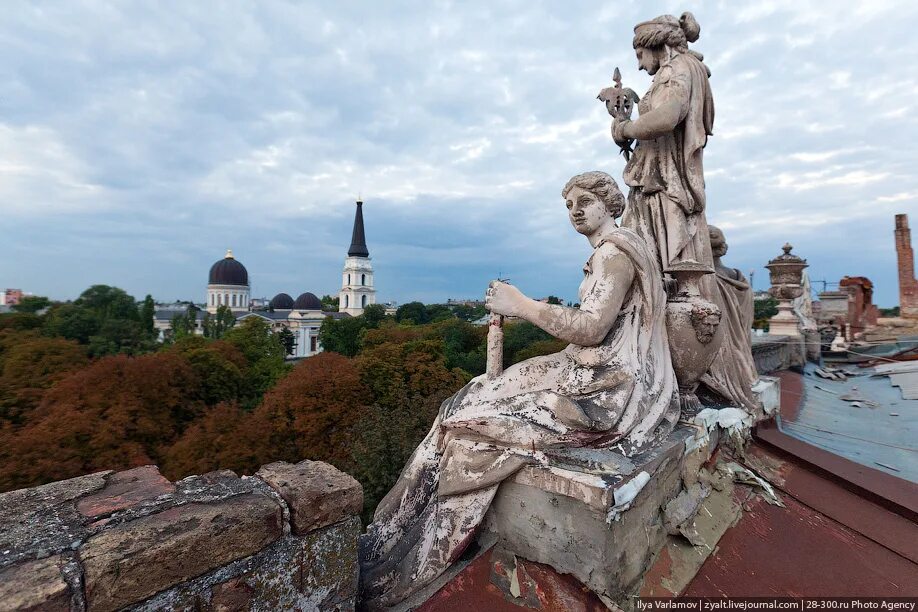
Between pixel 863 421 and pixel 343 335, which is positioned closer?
pixel 863 421

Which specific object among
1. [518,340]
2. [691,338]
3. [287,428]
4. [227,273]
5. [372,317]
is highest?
[227,273]

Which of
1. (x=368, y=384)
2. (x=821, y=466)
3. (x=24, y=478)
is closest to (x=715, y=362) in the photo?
(x=821, y=466)

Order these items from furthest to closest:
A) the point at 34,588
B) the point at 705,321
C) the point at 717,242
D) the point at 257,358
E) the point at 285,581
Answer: the point at 257,358 → the point at 717,242 → the point at 705,321 → the point at 285,581 → the point at 34,588

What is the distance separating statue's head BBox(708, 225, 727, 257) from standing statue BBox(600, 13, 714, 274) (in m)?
0.91

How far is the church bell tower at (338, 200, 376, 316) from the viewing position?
226 ft

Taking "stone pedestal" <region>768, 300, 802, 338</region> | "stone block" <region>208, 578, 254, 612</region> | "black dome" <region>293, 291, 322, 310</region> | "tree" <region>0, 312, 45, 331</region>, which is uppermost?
"black dome" <region>293, 291, 322, 310</region>

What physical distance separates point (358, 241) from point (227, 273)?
767 inches

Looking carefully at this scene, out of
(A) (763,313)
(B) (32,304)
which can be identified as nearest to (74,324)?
(B) (32,304)

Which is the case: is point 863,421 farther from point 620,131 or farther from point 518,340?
point 518,340

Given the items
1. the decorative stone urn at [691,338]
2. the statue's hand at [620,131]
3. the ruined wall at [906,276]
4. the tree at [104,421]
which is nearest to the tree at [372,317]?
the tree at [104,421]

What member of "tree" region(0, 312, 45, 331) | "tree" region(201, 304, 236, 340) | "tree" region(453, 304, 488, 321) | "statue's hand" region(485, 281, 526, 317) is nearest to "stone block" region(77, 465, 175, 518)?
"statue's hand" region(485, 281, 526, 317)

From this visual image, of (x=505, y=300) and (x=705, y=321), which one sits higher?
(x=505, y=300)

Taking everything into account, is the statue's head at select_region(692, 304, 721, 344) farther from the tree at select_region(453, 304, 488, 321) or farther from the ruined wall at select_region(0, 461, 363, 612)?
the tree at select_region(453, 304, 488, 321)

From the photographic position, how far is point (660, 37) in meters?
3.26
